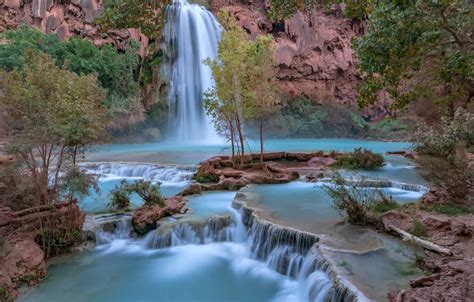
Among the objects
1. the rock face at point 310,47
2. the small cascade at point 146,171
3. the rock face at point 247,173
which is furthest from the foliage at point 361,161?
the rock face at point 310,47

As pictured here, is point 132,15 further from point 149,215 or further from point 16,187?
point 149,215

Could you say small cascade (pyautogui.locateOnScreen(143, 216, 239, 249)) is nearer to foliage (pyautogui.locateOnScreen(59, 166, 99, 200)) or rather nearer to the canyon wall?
foliage (pyautogui.locateOnScreen(59, 166, 99, 200))

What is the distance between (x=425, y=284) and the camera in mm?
5020

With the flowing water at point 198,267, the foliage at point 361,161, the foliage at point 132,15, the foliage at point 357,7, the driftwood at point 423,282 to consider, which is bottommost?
the flowing water at point 198,267

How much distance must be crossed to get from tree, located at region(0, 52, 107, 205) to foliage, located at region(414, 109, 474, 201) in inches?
321

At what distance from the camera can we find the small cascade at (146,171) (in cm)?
1717

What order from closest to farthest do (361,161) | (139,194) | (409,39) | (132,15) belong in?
1. (409,39)
2. (132,15)
3. (139,194)
4. (361,161)

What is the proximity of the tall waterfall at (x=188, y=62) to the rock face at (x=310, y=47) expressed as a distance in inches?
148

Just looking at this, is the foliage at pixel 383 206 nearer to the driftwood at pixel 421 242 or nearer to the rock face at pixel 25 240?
the driftwood at pixel 421 242

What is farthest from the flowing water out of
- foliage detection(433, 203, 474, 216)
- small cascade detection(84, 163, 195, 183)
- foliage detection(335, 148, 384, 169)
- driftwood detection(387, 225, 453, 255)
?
foliage detection(335, 148, 384, 169)

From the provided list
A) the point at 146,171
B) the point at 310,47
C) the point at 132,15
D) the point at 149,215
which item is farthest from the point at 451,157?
the point at 310,47

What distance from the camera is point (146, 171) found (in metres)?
18.2

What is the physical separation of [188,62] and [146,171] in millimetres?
A: 19308

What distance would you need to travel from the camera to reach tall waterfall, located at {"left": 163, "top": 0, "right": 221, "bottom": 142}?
115 feet
